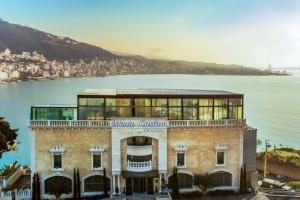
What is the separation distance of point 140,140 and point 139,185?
3.87 meters

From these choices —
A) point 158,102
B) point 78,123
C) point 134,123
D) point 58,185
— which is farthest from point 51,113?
point 158,102

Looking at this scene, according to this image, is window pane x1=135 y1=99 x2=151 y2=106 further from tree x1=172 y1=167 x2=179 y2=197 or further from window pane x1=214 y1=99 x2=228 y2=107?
tree x1=172 y1=167 x2=179 y2=197

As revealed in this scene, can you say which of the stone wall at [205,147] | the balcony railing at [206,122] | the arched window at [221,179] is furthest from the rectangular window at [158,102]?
the arched window at [221,179]

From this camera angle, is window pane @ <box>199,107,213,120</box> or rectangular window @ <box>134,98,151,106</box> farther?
window pane @ <box>199,107,213,120</box>

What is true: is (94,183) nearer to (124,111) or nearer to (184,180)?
(124,111)

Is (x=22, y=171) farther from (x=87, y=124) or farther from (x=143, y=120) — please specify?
(x=143, y=120)

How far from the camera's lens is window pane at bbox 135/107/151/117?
111ft

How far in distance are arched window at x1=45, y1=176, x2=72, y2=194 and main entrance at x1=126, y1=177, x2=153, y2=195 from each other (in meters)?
5.00

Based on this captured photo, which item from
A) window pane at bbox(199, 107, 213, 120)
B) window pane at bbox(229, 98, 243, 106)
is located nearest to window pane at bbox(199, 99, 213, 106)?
window pane at bbox(199, 107, 213, 120)

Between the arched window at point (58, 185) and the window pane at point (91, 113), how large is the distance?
17.8ft

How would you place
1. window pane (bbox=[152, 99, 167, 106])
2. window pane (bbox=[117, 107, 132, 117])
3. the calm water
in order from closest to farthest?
window pane (bbox=[117, 107, 132, 117]), window pane (bbox=[152, 99, 167, 106]), the calm water

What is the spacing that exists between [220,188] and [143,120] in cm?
934

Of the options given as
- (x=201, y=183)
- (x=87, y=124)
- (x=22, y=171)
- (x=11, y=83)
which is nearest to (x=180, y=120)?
(x=201, y=183)

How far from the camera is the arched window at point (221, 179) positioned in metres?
34.7
